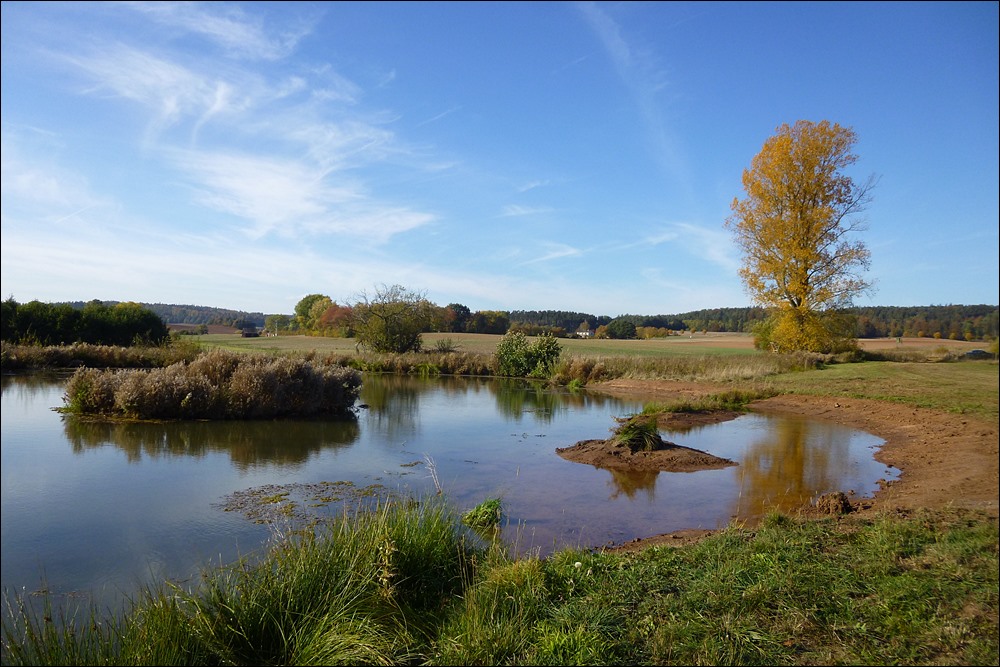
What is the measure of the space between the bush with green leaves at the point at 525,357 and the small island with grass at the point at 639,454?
21.8m

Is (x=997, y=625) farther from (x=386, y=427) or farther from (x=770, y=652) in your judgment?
(x=386, y=427)

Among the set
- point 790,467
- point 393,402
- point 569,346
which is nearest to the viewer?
point 790,467

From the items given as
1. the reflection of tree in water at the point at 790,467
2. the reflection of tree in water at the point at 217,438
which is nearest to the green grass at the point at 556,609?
the reflection of tree in water at the point at 790,467

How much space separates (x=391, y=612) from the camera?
4.52 metres

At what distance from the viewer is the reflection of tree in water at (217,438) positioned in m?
11.7

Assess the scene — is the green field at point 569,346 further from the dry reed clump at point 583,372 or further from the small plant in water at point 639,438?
the small plant in water at point 639,438

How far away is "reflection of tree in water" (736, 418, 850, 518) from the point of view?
373 inches

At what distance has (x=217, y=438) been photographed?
1354cm

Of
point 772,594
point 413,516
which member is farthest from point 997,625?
point 413,516

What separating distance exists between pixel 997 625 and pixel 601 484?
7688mm

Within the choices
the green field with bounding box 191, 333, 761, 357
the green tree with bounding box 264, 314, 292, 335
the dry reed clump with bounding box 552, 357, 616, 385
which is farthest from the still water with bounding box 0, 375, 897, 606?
the green tree with bounding box 264, 314, 292, 335

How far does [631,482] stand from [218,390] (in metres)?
11.0

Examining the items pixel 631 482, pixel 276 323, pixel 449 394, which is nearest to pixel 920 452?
pixel 631 482

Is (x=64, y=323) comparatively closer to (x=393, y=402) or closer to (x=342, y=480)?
(x=342, y=480)
